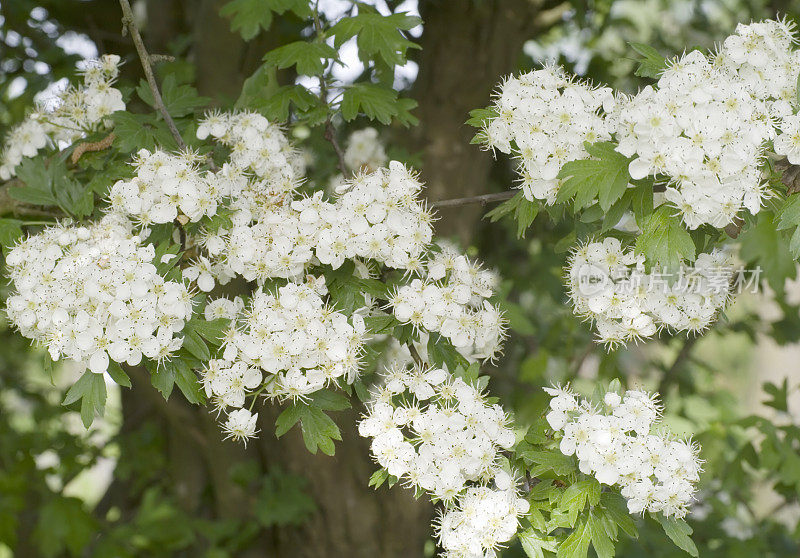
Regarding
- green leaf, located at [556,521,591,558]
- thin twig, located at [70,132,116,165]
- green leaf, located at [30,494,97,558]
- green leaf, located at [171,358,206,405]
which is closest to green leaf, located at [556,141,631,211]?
green leaf, located at [556,521,591,558]

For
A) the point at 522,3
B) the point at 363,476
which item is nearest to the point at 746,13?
the point at 522,3

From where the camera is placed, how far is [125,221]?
194 centimetres

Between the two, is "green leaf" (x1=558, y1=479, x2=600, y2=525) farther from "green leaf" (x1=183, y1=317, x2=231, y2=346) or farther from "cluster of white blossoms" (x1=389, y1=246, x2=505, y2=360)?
"green leaf" (x1=183, y1=317, x2=231, y2=346)

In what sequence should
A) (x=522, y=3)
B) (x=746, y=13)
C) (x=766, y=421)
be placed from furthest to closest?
(x=746, y=13) → (x=522, y=3) → (x=766, y=421)

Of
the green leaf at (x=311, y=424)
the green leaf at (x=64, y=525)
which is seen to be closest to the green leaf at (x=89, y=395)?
the green leaf at (x=311, y=424)

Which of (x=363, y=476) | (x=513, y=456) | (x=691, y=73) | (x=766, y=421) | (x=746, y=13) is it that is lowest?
(x=363, y=476)

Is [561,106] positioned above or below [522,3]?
above

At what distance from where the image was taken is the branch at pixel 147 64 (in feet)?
6.55

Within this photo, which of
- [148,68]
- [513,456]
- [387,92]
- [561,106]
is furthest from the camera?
[387,92]

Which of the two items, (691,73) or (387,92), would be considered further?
(387,92)

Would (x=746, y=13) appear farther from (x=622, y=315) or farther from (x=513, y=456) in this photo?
(x=513, y=456)

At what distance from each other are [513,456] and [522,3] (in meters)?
2.20

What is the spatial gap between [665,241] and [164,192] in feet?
3.66

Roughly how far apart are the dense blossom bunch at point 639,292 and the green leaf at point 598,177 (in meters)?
0.26
